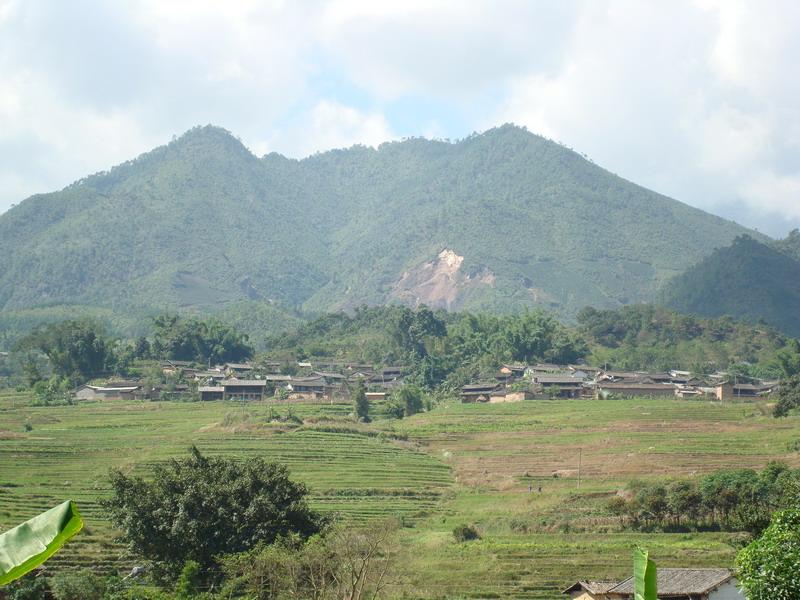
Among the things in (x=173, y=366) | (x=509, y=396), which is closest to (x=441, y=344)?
(x=509, y=396)

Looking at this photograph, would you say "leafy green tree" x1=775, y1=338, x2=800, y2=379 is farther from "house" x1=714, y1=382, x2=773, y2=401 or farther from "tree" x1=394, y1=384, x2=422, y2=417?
"tree" x1=394, y1=384, x2=422, y2=417

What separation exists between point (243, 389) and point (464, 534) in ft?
124

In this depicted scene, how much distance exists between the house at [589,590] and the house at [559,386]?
139 ft

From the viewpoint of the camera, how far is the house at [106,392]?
69875mm

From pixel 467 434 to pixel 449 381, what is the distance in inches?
887

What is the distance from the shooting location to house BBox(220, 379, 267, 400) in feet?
233

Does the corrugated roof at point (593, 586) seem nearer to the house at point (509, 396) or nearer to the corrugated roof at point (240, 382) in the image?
the house at point (509, 396)

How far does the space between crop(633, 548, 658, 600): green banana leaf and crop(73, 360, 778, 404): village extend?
212 feet

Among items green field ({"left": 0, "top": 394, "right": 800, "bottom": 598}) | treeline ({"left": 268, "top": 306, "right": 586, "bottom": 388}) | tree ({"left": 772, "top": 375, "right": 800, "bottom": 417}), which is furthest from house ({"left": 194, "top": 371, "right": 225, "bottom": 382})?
tree ({"left": 772, "top": 375, "right": 800, "bottom": 417})

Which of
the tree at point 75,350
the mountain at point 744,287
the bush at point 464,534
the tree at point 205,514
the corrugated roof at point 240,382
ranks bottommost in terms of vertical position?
the bush at point 464,534

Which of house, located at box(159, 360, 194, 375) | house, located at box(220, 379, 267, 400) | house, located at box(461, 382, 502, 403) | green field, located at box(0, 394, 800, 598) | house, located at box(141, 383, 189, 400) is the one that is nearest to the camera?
green field, located at box(0, 394, 800, 598)

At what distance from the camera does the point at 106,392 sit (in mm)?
70375

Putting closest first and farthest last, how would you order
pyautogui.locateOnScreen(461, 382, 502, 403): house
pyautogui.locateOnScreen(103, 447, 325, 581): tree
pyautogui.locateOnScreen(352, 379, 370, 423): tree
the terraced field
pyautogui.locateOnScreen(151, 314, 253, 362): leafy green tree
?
pyautogui.locateOnScreen(103, 447, 325, 581): tree → the terraced field → pyautogui.locateOnScreen(352, 379, 370, 423): tree → pyautogui.locateOnScreen(461, 382, 502, 403): house → pyautogui.locateOnScreen(151, 314, 253, 362): leafy green tree

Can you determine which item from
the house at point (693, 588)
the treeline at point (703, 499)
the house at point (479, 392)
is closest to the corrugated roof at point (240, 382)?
the house at point (479, 392)
